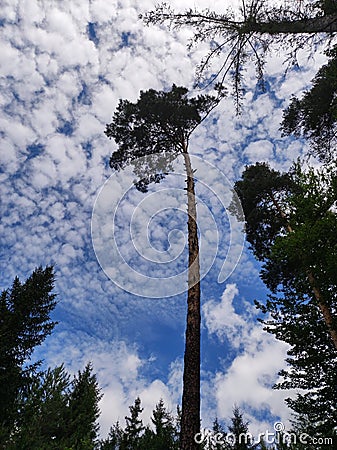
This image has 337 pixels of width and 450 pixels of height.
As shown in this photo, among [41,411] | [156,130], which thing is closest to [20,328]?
[41,411]

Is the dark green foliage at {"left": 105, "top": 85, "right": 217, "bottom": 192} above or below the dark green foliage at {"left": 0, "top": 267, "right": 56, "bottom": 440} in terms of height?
above

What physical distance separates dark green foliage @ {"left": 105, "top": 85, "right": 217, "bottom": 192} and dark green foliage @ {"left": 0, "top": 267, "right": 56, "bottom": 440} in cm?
1008

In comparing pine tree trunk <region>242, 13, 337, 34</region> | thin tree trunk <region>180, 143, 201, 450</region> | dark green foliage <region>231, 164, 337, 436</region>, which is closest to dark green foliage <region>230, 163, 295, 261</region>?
dark green foliage <region>231, 164, 337, 436</region>

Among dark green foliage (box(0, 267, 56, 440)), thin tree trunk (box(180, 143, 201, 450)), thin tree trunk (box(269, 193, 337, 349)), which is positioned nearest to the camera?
thin tree trunk (box(180, 143, 201, 450))

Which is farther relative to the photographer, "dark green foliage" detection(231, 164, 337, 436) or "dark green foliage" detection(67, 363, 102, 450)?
"dark green foliage" detection(67, 363, 102, 450)

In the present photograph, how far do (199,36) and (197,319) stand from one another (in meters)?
6.33

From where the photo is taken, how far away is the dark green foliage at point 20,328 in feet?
52.9

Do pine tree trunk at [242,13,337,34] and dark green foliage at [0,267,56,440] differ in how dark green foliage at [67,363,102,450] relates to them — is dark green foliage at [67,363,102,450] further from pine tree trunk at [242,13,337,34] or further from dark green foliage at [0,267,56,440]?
pine tree trunk at [242,13,337,34]

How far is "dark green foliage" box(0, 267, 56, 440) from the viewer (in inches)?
634

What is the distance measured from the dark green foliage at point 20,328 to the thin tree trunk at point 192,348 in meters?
11.6

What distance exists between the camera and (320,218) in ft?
37.3

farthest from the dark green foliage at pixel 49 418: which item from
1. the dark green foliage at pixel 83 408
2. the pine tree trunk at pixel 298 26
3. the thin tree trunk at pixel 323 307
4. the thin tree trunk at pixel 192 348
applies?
the pine tree trunk at pixel 298 26

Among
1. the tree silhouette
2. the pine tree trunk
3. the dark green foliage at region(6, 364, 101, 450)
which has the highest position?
the tree silhouette

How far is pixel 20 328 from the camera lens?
17.7m
